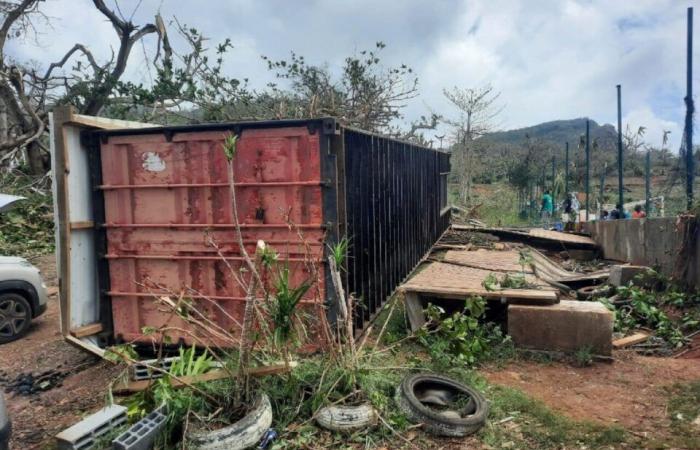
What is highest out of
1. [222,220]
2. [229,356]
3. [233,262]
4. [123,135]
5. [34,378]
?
[123,135]

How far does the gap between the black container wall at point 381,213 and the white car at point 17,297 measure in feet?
15.6

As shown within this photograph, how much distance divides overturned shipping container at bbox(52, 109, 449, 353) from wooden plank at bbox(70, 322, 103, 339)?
11 mm

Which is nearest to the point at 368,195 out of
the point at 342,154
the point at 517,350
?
the point at 342,154

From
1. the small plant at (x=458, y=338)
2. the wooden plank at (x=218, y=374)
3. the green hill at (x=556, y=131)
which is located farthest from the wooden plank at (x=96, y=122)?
the green hill at (x=556, y=131)

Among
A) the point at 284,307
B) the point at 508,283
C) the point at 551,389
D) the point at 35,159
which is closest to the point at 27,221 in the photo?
the point at 35,159

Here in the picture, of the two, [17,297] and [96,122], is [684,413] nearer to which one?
[96,122]

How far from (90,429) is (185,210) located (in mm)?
2344

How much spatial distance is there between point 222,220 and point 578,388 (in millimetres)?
3722

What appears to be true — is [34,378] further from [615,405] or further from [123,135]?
[615,405]

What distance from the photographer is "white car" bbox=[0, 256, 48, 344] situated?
6590 millimetres

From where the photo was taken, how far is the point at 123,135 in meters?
5.10

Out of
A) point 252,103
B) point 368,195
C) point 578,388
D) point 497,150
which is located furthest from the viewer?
point 497,150

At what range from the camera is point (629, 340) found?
5484 mm

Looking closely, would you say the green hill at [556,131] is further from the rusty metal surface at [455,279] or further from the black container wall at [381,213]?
the rusty metal surface at [455,279]
